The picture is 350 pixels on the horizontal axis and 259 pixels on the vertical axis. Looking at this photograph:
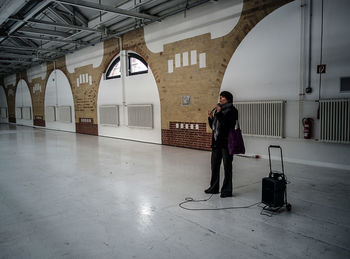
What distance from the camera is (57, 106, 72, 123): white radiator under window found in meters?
12.6

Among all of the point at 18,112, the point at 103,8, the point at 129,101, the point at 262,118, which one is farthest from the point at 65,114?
the point at 262,118

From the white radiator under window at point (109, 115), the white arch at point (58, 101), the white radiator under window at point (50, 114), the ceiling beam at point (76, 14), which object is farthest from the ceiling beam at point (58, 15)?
the white radiator under window at point (50, 114)

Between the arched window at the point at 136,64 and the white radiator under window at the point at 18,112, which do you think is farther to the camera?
the white radiator under window at the point at 18,112

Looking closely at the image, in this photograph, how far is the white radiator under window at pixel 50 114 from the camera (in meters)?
14.1

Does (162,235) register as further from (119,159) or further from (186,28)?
(186,28)

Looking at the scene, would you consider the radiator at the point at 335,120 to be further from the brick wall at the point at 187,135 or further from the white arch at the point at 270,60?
the brick wall at the point at 187,135

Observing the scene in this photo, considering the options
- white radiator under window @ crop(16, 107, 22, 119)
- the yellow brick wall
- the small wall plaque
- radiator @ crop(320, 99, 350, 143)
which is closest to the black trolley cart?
radiator @ crop(320, 99, 350, 143)

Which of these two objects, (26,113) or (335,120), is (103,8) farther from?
(26,113)

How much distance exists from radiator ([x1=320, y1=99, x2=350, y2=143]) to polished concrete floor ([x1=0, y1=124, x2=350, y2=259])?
568mm

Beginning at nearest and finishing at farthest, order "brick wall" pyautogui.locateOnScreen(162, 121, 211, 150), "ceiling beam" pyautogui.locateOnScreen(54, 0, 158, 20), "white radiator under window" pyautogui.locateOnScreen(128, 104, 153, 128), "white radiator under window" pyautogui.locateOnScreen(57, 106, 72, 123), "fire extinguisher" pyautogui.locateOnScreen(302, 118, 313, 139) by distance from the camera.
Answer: "fire extinguisher" pyautogui.locateOnScreen(302, 118, 313, 139), "ceiling beam" pyautogui.locateOnScreen(54, 0, 158, 20), "brick wall" pyautogui.locateOnScreen(162, 121, 211, 150), "white radiator under window" pyautogui.locateOnScreen(128, 104, 153, 128), "white radiator under window" pyautogui.locateOnScreen(57, 106, 72, 123)

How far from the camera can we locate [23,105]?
1819 centimetres

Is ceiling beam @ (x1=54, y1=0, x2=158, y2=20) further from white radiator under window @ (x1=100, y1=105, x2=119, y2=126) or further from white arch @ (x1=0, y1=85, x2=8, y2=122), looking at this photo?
white arch @ (x1=0, y1=85, x2=8, y2=122)

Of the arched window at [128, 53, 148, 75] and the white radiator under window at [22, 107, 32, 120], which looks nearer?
the arched window at [128, 53, 148, 75]

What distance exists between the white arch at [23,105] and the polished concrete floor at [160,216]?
46.1 feet
